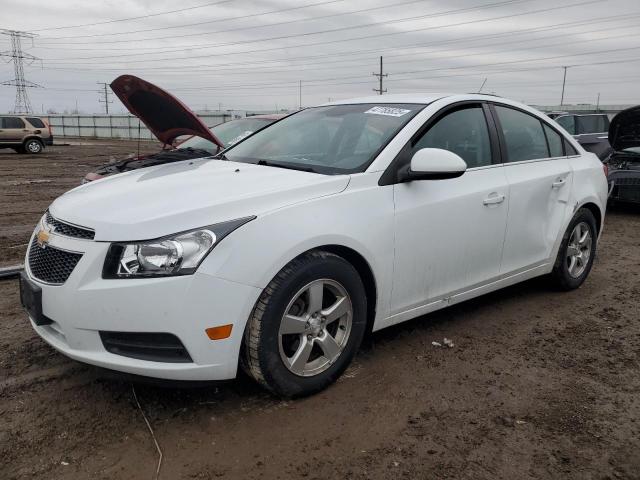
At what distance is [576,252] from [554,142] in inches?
38.3

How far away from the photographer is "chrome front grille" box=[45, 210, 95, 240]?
2.65 m

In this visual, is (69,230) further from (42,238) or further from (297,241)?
(297,241)

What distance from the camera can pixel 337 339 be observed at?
10.0 feet

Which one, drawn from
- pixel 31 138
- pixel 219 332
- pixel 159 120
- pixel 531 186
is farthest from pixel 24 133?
pixel 219 332

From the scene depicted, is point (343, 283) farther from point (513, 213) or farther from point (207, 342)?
point (513, 213)

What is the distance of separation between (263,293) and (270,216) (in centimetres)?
37

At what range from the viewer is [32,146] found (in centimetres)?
2392

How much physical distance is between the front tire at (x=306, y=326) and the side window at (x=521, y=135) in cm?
187

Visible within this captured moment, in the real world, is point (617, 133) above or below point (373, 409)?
above

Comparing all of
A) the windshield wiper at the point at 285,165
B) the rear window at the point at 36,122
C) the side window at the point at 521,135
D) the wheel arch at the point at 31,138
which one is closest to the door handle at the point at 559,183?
the side window at the point at 521,135

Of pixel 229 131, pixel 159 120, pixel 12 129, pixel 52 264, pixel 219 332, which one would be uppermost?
pixel 159 120

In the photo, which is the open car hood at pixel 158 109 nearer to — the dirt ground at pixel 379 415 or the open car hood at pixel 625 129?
the dirt ground at pixel 379 415

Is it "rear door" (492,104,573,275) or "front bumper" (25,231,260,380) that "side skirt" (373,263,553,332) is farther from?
"front bumper" (25,231,260,380)

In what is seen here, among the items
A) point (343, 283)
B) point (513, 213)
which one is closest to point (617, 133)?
point (513, 213)
